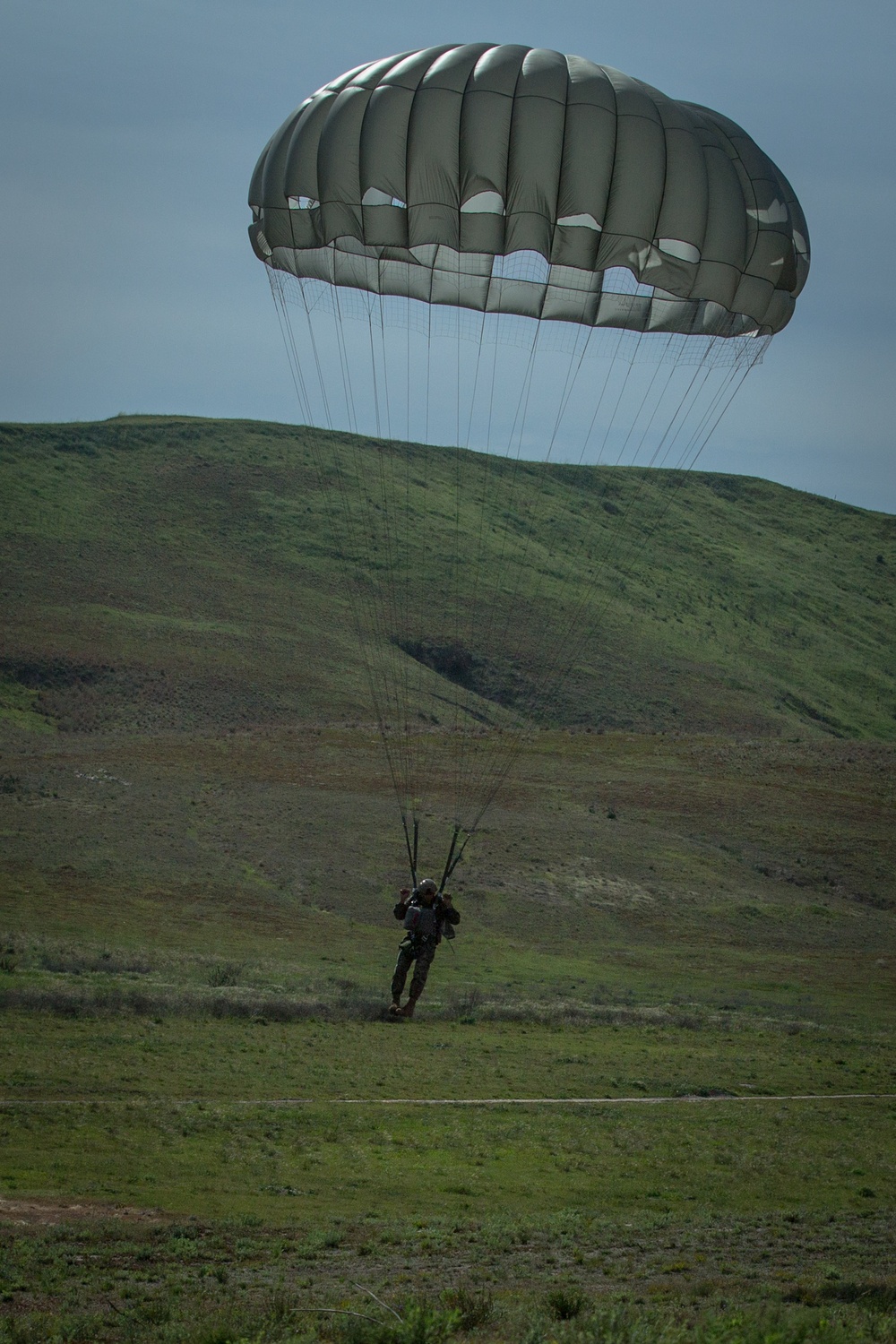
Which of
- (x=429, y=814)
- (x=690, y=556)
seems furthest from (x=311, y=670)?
(x=690, y=556)

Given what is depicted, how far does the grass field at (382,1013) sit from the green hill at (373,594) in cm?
59

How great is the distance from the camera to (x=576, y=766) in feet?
157

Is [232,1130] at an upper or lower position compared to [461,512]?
lower

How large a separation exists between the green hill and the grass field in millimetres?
589

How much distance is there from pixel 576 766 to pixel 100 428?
2497 inches

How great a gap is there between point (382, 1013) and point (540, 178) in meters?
13.0

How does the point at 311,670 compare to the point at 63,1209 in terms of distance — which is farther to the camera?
the point at 311,670

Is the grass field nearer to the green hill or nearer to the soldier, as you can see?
the green hill

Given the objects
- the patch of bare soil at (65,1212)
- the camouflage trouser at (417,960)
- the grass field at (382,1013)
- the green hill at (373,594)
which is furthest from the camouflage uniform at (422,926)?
the green hill at (373,594)

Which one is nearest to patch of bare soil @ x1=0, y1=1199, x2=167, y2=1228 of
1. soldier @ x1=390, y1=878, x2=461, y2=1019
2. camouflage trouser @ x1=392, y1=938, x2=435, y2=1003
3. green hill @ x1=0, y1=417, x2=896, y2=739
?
soldier @ x1=390, y1=878, x2=461, y2=1019

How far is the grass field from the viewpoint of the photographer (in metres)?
8.55

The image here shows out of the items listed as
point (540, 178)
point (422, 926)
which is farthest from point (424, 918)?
point (540, 178)

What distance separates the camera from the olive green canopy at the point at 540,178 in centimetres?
1424

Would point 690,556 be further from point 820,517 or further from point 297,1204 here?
point 297,1204
